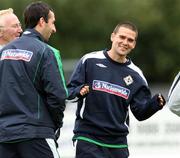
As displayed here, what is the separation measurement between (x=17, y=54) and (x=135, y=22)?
36.0 m

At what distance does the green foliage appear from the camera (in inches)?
1693

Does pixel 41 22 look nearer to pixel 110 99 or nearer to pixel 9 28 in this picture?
pixel 9 28

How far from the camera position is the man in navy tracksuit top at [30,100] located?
8.27 m

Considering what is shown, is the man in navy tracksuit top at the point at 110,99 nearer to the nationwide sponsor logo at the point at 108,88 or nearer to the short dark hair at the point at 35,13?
the nationwide sponsor logo at the point at 108,88

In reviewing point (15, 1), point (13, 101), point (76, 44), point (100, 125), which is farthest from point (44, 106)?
point (76, 44)

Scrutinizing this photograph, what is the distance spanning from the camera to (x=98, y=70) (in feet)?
31.8

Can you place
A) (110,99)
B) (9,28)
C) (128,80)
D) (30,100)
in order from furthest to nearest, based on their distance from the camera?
(128,80) < (110,99) < (9,28) < (30,100)

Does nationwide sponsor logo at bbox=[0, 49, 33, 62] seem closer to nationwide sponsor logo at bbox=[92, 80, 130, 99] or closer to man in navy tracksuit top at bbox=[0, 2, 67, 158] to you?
man in navy tracksuit top at bbox=[0, 2, 67, 158]

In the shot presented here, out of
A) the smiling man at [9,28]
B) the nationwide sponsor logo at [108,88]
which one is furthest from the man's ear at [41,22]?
the nationwide sponsor logo at [108,88]

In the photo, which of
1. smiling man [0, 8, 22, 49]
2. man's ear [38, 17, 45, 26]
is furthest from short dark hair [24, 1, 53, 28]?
smiling man [0, 8, 22, 49]

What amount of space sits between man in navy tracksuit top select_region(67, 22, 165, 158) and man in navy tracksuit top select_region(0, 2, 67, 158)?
39.5 inches

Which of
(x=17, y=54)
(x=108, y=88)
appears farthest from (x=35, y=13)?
(x=108, y=88)

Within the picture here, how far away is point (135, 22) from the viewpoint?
44.2 m

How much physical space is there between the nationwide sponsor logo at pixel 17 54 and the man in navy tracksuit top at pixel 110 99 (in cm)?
111
